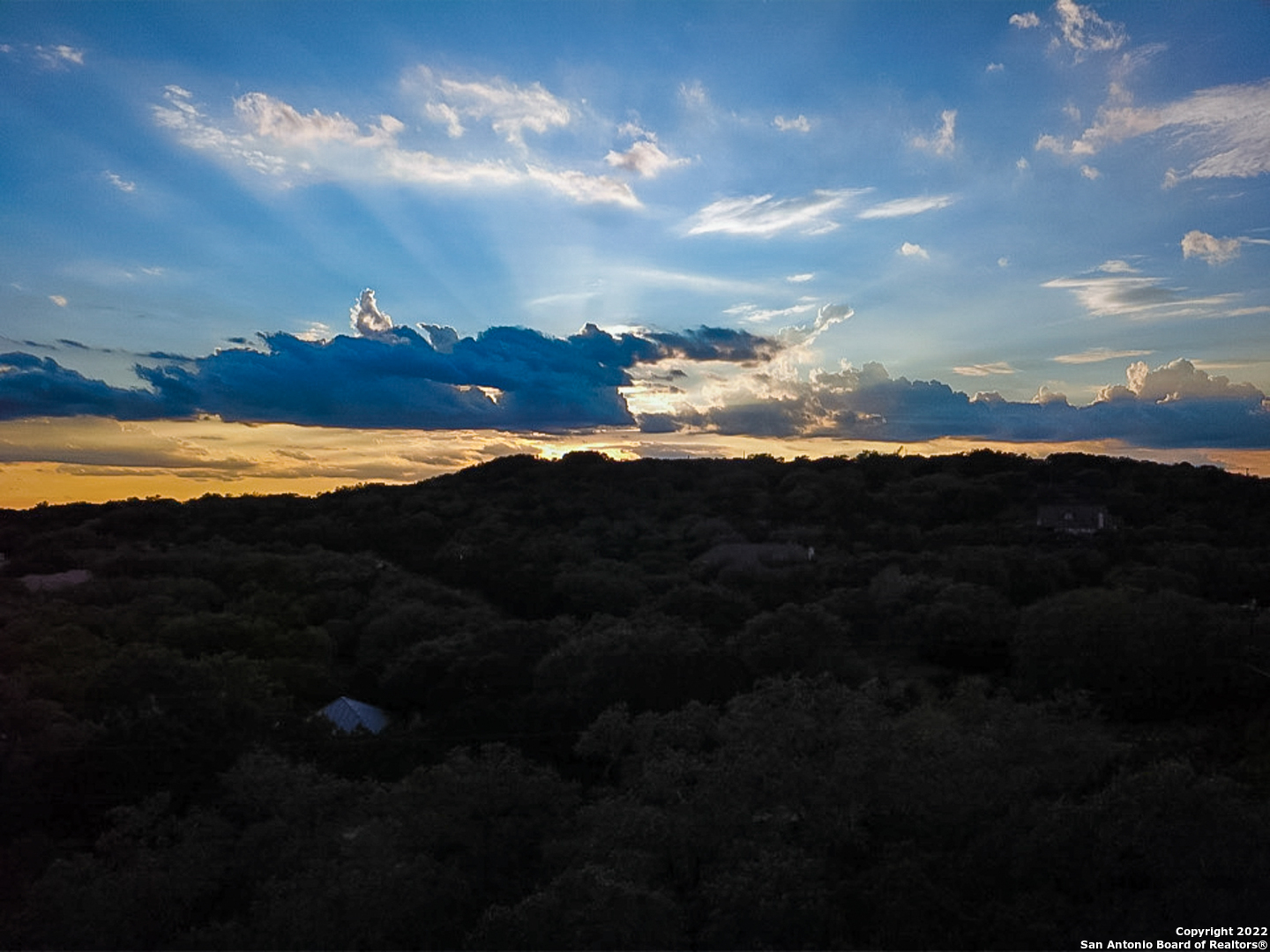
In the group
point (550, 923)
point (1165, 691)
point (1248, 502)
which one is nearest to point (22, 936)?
point (550, 923)

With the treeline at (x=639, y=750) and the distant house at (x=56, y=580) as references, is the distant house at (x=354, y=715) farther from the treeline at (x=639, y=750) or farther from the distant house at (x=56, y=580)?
the distant house at (x=56, y=580)

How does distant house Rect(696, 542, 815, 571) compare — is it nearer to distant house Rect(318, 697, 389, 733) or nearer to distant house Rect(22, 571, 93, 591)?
distant house Rect(318, 697, 389, 733)

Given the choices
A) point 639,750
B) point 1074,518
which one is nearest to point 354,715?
point 639,750

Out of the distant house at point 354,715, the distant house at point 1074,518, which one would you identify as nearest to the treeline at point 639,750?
the distant house at point 354,715

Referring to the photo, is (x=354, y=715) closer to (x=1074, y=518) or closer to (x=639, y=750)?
(x=639, y=750)

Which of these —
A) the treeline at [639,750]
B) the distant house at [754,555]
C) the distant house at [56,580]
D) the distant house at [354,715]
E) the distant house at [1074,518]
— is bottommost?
the distant house at [354,715]

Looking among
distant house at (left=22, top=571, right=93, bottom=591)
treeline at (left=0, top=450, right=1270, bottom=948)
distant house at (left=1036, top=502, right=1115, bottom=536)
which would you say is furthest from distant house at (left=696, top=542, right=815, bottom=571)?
distant house at (left=22, top=571, right=93, bottom=591)

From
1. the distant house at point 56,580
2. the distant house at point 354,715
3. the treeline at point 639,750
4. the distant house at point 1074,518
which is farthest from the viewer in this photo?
the distant house at point 1074,518

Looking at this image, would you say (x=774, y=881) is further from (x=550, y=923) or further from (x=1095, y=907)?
(x=1095, y=907)
